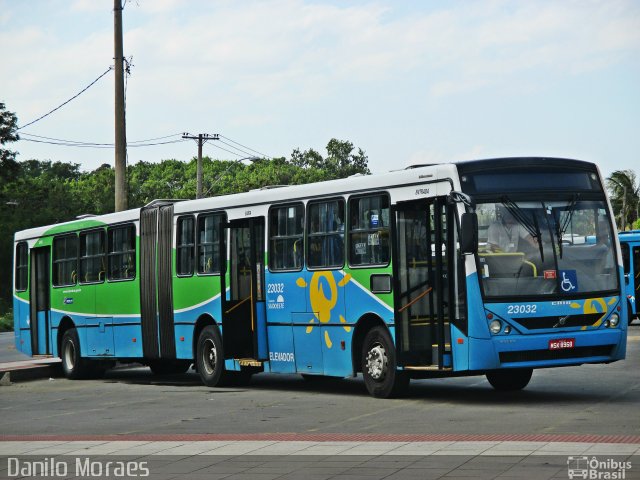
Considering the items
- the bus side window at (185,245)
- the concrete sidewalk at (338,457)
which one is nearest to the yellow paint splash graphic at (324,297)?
the bus side window at (185,245)

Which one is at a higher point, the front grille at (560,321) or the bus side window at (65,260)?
the bus side window at (65,260)

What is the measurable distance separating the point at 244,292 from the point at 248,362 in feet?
3.82

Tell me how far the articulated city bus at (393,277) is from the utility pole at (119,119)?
19.1 ft

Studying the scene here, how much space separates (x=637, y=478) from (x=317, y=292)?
32.2 feet

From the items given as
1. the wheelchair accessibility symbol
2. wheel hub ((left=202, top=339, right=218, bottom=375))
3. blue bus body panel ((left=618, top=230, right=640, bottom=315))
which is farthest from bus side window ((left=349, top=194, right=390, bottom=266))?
blue bus body panel ((left=618, top=230, right=640, bottom=315))

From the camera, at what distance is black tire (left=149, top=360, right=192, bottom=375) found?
25719 mm

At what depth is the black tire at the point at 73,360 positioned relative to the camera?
85.0ft

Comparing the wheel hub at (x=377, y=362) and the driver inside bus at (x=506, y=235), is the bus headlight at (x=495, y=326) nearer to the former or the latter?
the driver inside bus at (x=506, y=235)

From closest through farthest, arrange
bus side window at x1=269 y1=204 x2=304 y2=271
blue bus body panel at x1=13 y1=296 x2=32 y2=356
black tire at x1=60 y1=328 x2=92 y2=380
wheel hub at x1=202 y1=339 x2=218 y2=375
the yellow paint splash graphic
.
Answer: the yellow paint splash graphic
bus side window at x1=269 y1=204 x2=304 y2=271
wheel hub at x1=202 y1=339 x2=218 y2=375
black tire at x1=60 y1=328 x2=92 y2=380
blue bus body panel at x1=13 y1=296 x2=32 y2=356

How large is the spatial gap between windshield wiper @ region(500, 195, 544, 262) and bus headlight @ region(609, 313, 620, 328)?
50.6 inches

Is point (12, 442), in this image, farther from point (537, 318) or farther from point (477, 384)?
point (477, 384)

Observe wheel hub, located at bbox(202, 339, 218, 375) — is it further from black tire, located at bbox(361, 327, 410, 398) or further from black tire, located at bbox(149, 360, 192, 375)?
black tire, located at bbox(361, 327, 410, 398)

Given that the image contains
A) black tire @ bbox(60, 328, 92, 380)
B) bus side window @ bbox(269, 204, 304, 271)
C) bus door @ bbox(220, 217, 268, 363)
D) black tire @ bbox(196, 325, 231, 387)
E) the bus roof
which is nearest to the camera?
the bus roof

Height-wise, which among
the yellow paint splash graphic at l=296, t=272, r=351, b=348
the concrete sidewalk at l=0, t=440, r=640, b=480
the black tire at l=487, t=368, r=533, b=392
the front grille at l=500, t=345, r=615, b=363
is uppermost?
the yellow paint splash graphic at l=296, t=272, r=351, b=348
